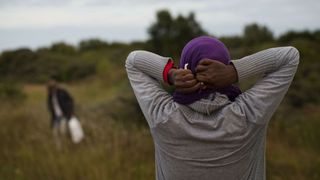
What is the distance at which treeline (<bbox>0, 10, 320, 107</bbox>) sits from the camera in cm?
1934

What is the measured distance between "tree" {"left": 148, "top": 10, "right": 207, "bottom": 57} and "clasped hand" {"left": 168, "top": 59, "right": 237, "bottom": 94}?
25567 millimetres

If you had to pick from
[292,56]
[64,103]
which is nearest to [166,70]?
[292,56]

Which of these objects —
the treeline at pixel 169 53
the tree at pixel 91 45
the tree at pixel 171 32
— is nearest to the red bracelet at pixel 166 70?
the treeline at pixel 169 53

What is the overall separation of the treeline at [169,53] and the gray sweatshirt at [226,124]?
14.6 m

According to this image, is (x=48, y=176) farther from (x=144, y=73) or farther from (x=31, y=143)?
(x=144, y=73)

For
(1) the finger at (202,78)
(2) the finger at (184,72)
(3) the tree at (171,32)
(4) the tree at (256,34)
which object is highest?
(2) the finger at (184,72)

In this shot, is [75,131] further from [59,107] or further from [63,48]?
[63,48]

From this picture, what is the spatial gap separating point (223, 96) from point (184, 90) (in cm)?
16

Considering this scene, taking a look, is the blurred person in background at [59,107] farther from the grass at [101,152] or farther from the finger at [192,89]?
the finger at [192,89]

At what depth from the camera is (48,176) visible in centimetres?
671

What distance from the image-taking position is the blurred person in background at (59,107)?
370 inches

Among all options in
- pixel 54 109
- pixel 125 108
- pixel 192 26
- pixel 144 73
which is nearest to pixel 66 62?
pixel 192 26

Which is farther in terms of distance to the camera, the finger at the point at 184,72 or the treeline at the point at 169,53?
the treeline at the point at 169,53

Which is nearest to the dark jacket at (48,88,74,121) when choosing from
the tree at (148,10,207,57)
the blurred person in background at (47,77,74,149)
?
the blurred person in background at (47,77,74,149)
